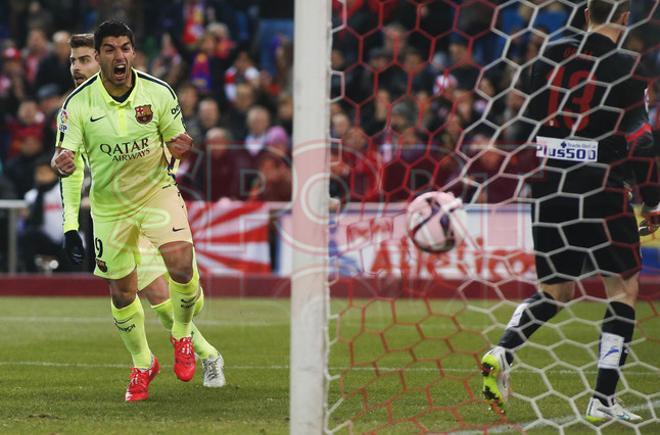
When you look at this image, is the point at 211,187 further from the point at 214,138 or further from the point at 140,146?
the point at 140,146

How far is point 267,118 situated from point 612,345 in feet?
32.0

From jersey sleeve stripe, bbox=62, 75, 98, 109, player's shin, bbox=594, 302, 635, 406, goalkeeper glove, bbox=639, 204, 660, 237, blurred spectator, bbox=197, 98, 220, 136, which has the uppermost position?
jersey sleeve stripe, bbox=62, 75, 98, 109

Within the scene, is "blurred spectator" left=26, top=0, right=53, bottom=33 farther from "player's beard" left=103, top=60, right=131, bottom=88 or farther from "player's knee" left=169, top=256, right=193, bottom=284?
"player's knee" left=169, top=256, right=193, bottom=284

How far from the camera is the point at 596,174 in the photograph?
626cm

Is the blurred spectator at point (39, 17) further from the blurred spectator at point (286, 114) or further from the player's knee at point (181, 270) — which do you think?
the player's knee at point (181, 270)

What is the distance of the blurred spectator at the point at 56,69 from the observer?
1767 cm

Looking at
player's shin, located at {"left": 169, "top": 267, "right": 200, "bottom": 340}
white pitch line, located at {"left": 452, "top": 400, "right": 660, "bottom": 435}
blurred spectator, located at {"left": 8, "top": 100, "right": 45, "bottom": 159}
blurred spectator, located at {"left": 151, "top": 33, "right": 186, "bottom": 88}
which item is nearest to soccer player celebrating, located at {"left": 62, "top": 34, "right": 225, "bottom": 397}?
player's shin, located at {"left": 169, "top": 267, "right": 200, "bottom": 340}

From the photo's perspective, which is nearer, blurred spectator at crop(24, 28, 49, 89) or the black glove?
the black glove

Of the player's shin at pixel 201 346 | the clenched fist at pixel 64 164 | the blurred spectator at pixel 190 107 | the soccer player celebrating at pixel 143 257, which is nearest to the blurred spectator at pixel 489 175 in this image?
the blurred spectator at pixel 190 107

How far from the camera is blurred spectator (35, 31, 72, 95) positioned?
1767 cm

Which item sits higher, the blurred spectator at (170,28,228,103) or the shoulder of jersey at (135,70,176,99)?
the shoulder of jersey at (135,70,176,99)

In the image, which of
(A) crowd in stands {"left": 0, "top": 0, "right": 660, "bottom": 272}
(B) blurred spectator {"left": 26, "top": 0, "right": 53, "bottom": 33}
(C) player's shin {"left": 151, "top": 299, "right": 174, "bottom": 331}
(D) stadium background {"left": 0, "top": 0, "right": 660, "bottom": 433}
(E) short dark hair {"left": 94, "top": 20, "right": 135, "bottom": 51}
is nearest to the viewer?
(E) short dark hair {"left": 94, "top": 20, "right": 135, "bottom": 51}

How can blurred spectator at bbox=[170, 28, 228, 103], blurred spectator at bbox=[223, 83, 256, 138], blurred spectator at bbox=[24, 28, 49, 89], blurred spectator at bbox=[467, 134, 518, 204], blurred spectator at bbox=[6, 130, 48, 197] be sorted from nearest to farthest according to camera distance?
1. blurred spectator at bbox=[467, 134, 518, 204]
2. blurred spectator at bbox=[6, 130, 48, 197]
3. blurred spectator at bbox=[223, 83, 256, 138]
4. blurred spectator at bbox=[170, 28, 228, 103]
5. blurred spectator at bbox=[24, 28, 49, 89]

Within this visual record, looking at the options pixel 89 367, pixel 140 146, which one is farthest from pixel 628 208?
pixel 89 367
